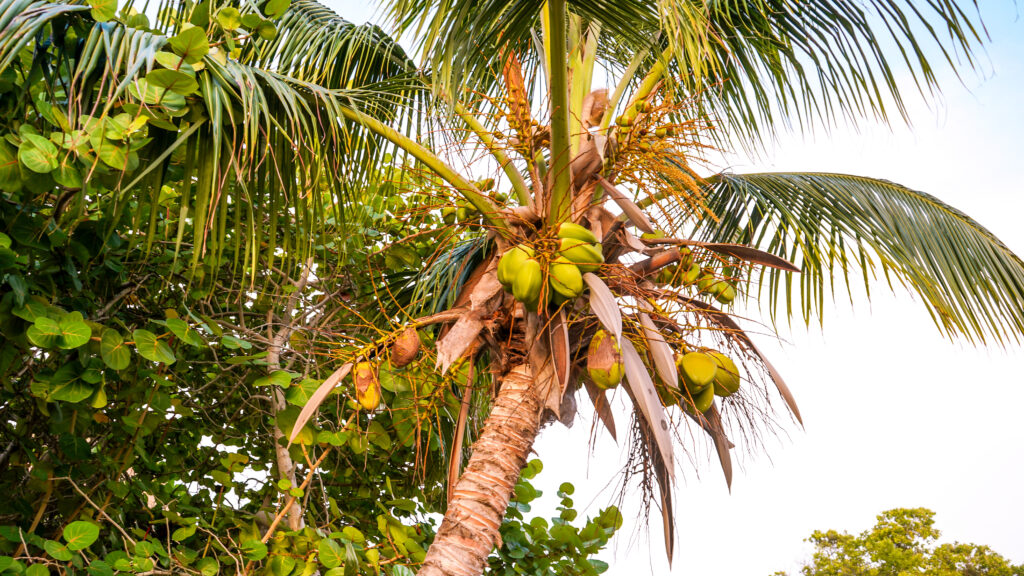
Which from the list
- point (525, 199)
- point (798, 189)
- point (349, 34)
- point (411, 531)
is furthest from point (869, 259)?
point (349, 34)

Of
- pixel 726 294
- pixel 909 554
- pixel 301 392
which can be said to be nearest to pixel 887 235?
pixel 726 294

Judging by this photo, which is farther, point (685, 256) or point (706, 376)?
point (685, 256)

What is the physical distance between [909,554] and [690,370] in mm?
10564

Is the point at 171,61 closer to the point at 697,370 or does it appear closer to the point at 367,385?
the point at 367,385

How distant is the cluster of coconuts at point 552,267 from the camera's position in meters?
2.15

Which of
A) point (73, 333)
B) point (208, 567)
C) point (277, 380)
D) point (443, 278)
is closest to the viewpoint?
point (73, 333)

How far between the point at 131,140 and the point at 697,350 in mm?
1734

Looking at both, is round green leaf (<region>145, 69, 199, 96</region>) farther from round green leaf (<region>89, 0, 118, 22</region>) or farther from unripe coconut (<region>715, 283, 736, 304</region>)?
unripe coconut (<region>715, 283, 736, 304</region>)

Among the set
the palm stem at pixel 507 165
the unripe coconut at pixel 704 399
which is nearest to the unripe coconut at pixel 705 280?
the unripe coconut at pixel 704 399

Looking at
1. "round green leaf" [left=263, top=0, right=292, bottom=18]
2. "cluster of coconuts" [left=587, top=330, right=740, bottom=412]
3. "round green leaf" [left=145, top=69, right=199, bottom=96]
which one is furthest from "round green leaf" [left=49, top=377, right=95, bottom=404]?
"cluster of coconuts" [left=587, top=330, right=740, bottom=412]

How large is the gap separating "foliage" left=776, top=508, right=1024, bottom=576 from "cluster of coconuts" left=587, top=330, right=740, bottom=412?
31.7ft

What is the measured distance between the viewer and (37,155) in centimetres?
209

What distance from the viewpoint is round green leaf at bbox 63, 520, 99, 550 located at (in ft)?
8.38

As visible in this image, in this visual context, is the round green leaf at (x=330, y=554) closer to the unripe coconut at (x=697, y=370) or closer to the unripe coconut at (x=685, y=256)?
the unripe coconut at (x=697, y=370)
